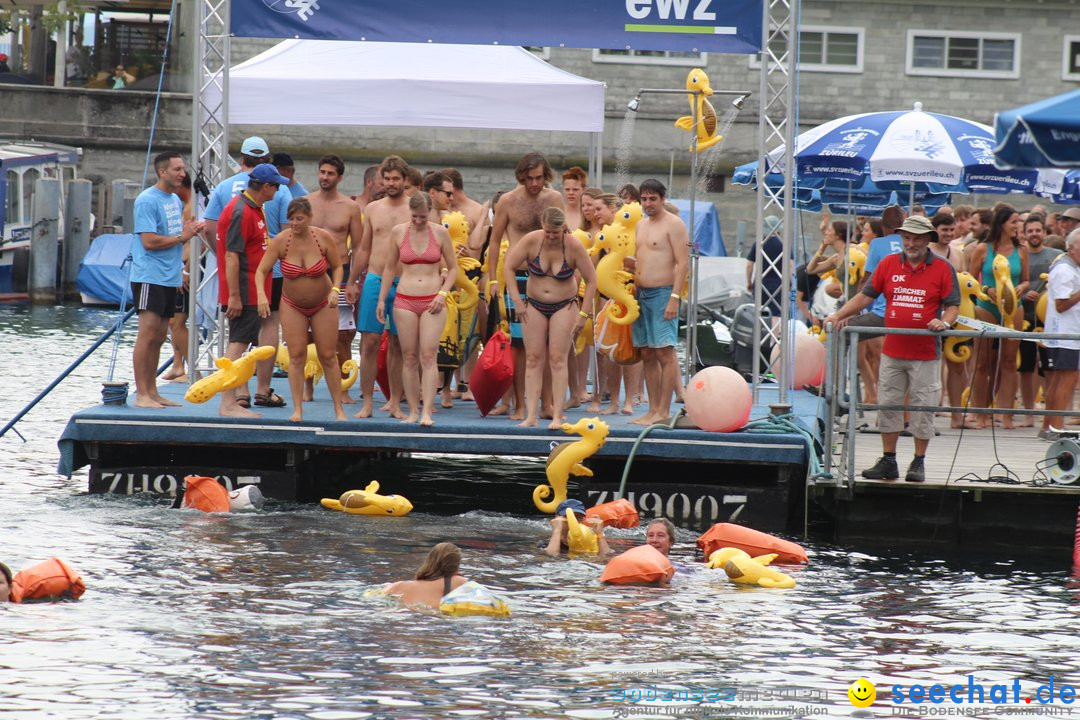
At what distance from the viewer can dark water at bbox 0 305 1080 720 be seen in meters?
7.47

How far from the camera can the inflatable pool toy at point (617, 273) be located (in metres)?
12.8

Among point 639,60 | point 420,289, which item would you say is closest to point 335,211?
point 420,289

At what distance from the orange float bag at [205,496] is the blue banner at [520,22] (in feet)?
12.8

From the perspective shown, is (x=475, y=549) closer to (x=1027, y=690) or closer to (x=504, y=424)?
(x=504, y=424)

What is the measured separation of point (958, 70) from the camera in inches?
1566

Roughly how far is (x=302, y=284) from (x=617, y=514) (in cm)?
306

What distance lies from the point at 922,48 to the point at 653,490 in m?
30.2

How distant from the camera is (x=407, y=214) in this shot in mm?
12898

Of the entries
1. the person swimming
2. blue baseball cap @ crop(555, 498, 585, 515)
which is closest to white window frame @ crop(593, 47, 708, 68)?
blue baseball cap @ crop(555, 498, 585, 515)

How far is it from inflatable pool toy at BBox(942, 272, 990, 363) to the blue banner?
2881 millimetres

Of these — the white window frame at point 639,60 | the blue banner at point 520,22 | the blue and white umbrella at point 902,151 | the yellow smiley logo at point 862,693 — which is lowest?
the yellow smiley logo at point 862,693

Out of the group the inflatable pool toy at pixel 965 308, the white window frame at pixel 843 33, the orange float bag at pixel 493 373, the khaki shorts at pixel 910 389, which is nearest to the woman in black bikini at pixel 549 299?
the orange float bag at pixel 493 373

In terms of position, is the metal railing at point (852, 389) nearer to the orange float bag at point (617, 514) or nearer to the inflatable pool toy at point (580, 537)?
the orange float bag at point (617, 514)

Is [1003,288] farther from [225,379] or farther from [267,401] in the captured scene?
[225,379]
